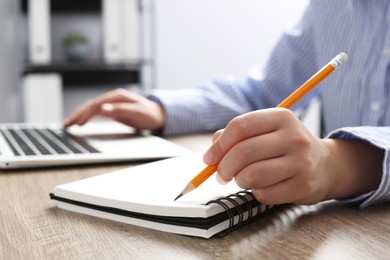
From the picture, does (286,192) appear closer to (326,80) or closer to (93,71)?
(326,80)

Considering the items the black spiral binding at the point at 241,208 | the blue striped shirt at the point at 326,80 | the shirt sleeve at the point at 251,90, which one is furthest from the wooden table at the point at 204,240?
the shirt sleeve at the point at 251,90

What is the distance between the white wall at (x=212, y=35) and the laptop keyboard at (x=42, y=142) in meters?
1.60

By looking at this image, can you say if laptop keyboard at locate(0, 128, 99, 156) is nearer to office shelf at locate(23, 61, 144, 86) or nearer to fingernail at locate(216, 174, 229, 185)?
fingernail at locate(216, 174, 229, 185)

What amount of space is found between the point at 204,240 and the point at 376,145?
0.20m

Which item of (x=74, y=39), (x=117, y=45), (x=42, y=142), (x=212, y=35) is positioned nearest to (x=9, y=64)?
(x=74, y=39)

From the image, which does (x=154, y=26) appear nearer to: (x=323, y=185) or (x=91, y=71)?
(x=91, y=71)

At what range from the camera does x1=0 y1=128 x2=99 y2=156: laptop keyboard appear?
74cm

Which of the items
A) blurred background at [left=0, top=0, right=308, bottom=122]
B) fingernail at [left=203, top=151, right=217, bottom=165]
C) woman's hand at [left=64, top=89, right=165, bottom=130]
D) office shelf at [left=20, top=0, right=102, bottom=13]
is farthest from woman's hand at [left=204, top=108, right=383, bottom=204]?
office shelf at [left=20, top=0, right=102, bottom=13]

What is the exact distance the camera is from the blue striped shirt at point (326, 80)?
0.85 meters

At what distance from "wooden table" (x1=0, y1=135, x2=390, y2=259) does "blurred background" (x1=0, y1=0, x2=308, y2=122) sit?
1.80 meters

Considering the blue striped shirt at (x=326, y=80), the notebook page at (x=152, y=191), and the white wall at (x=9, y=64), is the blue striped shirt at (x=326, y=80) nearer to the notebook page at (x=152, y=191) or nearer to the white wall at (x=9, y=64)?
the notebook page at (x=152, y=191)

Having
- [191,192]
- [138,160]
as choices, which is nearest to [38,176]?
[138,160]

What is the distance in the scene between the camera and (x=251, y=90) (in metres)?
1.12

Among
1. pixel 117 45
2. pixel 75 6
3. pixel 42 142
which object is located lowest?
pixel 42 142
